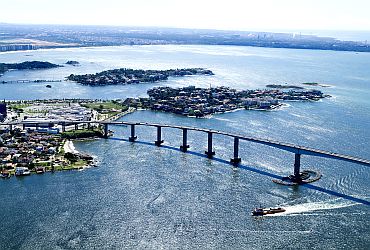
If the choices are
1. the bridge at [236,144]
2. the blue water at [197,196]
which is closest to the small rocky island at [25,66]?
the blue water at [197,196]

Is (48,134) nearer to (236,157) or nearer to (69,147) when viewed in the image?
(69,147)

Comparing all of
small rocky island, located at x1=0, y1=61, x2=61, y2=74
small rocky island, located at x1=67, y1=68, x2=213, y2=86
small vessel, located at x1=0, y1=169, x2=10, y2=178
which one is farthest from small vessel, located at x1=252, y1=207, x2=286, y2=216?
small rocky island, located at x1=0, y1=61, x2=61, y2=74

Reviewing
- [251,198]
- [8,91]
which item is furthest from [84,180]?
[8,91]

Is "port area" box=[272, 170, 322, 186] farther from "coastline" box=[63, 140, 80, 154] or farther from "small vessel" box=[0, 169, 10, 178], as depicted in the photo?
"small vessel" box=[0, 169, 10, 178]

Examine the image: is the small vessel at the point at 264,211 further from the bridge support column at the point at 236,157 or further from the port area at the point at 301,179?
the bridge support column at the point at 236,157

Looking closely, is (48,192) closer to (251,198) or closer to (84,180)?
(84,180)

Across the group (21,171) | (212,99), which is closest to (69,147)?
(21,171)

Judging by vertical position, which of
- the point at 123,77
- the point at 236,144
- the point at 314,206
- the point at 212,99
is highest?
the point at 236,144
